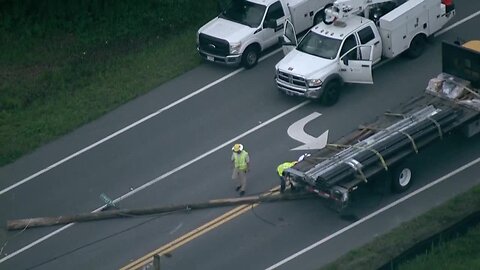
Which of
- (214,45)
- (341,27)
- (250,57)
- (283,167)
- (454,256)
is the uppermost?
(341,27)

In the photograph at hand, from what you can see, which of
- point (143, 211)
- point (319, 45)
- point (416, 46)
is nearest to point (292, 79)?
point (319, 45)

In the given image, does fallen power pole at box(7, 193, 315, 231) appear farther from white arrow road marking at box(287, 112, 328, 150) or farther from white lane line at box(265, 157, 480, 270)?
white arrow road marking at box(287, 112, 328, 150)

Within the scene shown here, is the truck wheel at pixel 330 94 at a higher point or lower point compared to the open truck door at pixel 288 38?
lower

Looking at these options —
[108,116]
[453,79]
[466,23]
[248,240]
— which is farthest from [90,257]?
[466,23]

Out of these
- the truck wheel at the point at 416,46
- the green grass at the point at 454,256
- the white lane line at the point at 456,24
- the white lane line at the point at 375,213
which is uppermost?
the truck wheel at the point at 416,46

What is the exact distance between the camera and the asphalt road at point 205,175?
2803cm

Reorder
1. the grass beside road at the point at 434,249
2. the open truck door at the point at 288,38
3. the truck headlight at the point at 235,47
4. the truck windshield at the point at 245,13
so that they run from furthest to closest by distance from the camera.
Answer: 1. the truck windshield at the point at 245,13
2. the truck headlight at the point at 235,47
3. the open truck door at the point at 288,38
4. the grass beside road at the point at 434,249

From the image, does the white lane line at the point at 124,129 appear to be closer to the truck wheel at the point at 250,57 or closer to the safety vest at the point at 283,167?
the truck wheel at the point at 250,57

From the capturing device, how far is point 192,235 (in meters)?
28.4

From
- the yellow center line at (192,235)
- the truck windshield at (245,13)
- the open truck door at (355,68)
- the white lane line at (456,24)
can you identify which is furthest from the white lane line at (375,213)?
the truck windshield at (245,13)

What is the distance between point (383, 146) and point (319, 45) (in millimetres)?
5783

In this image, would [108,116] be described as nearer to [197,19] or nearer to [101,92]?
[101,92]

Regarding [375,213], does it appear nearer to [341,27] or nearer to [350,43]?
[350,43]

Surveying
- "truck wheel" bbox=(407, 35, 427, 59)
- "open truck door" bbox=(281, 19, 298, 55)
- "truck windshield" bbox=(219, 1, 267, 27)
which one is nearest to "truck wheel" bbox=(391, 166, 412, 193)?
"truck wheel" bbox=(407, 35, 427, 59)
